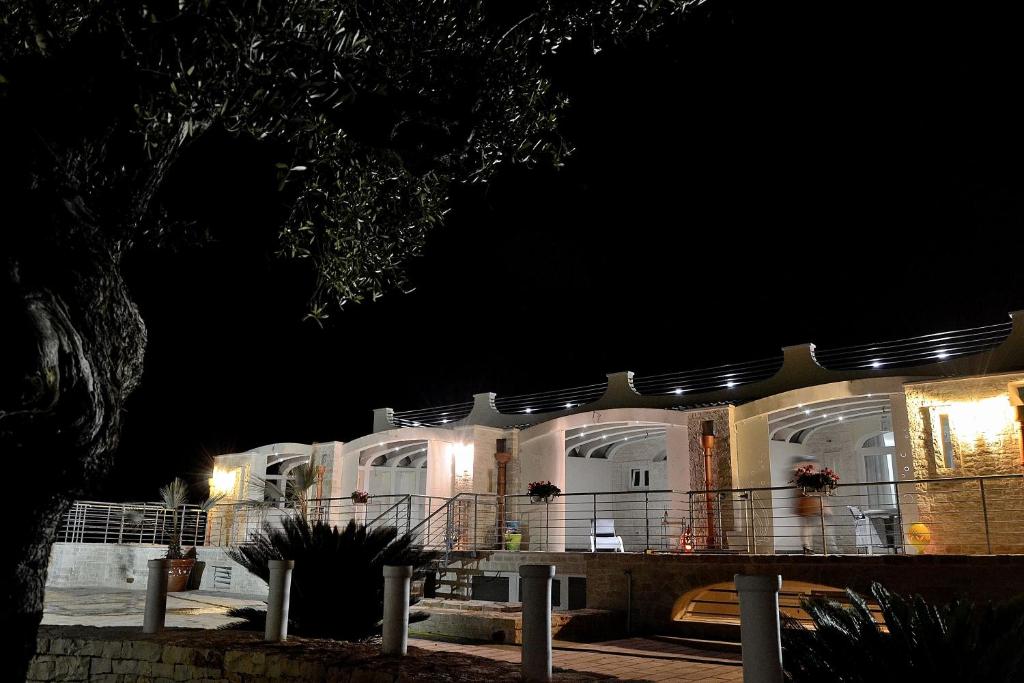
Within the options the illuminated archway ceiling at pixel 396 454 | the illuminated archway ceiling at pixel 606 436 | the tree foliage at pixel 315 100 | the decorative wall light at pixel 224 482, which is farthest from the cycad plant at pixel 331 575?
the decorative wall light at pixel 224 482

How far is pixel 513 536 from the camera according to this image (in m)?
15.3

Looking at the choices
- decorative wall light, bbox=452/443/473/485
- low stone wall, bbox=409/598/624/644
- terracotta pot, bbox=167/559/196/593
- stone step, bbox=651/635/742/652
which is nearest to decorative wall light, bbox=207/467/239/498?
terracotta pot, bbox=167/559/196/593

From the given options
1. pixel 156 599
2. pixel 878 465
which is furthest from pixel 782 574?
pixel 156 599

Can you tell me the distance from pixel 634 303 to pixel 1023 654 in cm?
2376

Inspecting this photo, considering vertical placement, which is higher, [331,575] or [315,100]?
[315,100]

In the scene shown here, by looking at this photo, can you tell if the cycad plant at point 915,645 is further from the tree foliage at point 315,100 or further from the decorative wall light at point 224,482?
the decorative wall light at point 224,482

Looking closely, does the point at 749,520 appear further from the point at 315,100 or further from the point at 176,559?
the point at 176,559

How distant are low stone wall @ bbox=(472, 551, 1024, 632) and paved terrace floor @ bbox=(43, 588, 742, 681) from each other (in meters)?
0.75

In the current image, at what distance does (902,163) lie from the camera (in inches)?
638

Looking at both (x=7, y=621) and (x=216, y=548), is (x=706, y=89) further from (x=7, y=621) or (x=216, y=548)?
(x=216, y=548)

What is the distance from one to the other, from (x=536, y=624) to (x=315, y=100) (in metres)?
3.86

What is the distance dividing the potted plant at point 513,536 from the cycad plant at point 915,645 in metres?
11.0

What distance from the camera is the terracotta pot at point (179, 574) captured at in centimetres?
1762

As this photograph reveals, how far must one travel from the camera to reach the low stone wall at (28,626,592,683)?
5.40 metres
